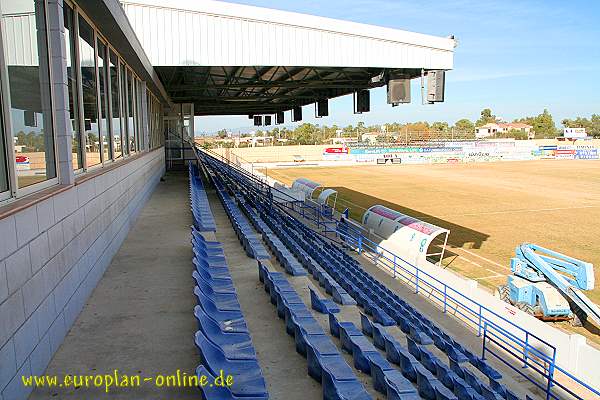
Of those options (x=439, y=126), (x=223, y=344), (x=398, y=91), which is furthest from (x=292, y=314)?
(x=439, y=126)

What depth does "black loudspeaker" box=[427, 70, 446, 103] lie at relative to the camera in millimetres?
16438

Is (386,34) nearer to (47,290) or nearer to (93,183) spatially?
(93,183)

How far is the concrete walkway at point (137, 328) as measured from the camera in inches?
166

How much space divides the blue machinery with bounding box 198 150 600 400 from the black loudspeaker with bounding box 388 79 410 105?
513 cm

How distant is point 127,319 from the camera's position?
224 inches

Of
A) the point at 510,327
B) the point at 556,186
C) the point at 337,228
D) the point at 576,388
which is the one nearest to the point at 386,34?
the point at 337,228

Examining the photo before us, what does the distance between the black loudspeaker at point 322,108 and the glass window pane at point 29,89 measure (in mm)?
24508

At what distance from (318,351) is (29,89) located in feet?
12.2

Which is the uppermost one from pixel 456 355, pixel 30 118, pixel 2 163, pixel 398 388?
pixel 30 118

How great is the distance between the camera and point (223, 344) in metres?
4.26

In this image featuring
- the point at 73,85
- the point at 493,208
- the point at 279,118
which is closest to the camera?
the point at 73,85

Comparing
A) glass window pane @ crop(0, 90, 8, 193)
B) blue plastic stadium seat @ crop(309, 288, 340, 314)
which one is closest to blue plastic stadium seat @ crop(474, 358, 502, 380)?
blue plastic stadium seat @ crop(309, 288, 340, 314)

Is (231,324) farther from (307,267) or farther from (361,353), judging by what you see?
(307,267)

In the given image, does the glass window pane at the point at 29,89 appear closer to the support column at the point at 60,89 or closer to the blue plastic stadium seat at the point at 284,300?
the support column at the point at 60,89
